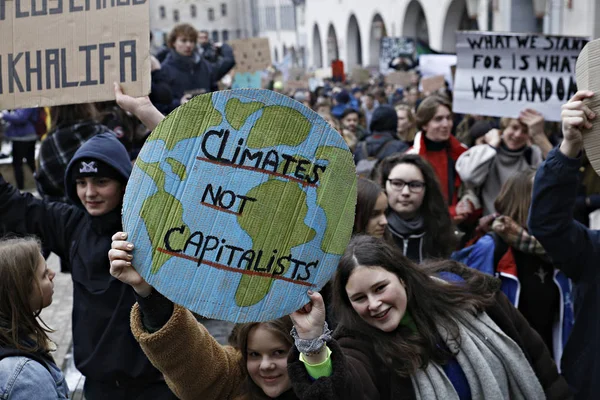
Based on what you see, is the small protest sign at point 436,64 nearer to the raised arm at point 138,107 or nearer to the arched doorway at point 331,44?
the raised arm at point 138,107

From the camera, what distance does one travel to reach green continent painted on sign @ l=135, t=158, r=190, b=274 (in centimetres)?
219

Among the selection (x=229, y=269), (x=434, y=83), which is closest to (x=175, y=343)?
(x=229, y=269)

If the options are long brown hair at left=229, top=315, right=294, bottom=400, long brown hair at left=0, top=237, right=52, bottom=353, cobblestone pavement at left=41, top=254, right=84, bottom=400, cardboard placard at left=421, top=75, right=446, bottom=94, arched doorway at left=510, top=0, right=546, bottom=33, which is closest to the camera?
long brown hair at left=0, top=237, right=52, bottom=353

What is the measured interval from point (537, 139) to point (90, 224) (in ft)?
9.62

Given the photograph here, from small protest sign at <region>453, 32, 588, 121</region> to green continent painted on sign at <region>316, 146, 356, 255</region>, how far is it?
3.29 meters

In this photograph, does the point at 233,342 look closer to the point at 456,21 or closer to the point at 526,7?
the point at 526,7

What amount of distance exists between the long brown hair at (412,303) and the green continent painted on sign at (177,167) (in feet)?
2.73

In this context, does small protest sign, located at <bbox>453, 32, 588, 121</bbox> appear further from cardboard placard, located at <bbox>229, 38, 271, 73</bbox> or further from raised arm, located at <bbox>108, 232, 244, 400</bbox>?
cardboard placard, located at <bbox>229, 38, 271, 73</bbox>

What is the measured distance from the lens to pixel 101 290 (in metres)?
3.27

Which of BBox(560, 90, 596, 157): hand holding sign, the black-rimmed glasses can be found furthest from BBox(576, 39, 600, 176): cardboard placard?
the black-rimmed glasses

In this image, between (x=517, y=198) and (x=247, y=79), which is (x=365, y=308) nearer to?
(x=517, y=198)

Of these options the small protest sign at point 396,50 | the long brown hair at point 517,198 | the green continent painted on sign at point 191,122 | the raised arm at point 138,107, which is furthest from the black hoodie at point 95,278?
the small protest sign at point 396,50

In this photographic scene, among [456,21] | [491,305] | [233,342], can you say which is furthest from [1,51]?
[456,21]

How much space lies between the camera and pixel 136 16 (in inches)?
125
